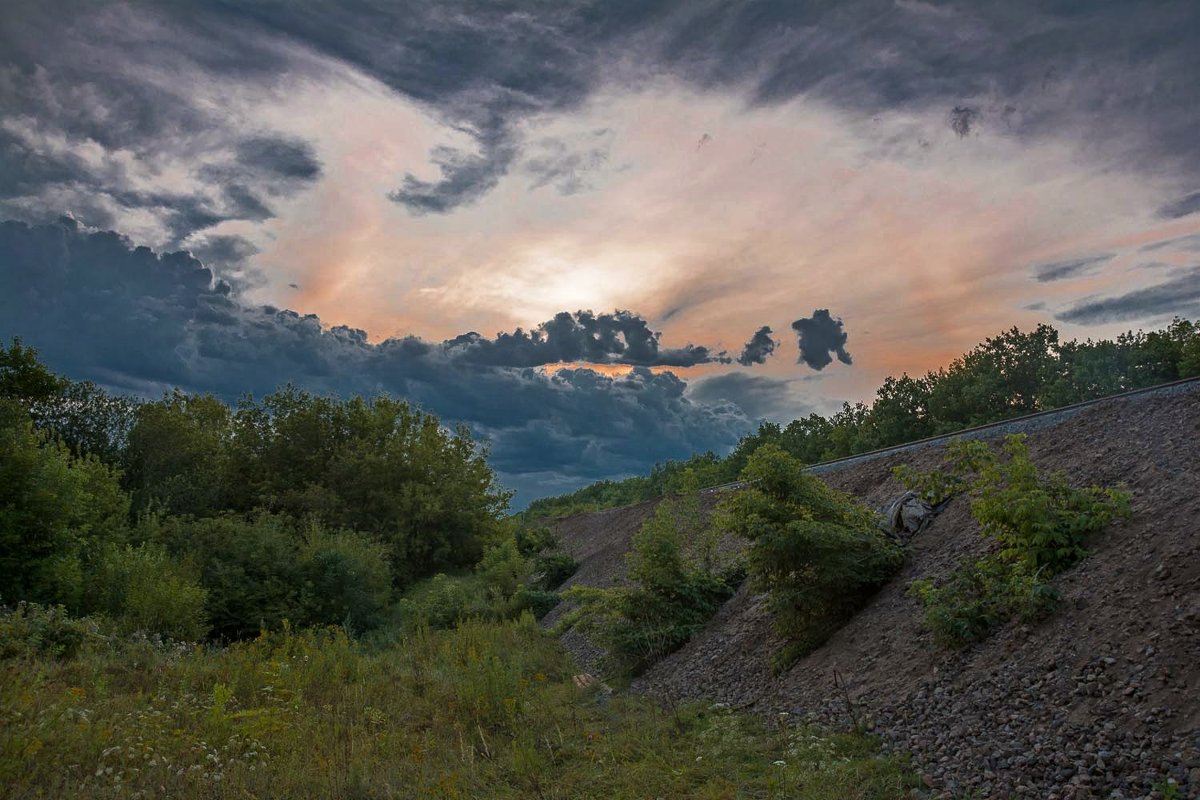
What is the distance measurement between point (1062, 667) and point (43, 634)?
1543cm

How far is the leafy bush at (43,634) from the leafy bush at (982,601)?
1321 cm

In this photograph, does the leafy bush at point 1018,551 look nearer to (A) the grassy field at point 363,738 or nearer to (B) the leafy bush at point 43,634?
(A) the grassy field at point 363,738

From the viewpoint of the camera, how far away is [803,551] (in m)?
10.4

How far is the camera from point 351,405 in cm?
3788

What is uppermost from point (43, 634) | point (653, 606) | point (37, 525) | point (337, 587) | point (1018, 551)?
point (37, 525)

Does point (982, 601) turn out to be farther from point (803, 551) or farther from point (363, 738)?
point (363, 738)

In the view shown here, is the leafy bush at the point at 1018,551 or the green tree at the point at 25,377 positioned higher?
the green tree at the point at 25,377

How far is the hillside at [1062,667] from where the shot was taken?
5727 mm

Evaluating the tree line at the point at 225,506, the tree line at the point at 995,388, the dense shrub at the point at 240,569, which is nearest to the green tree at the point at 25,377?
the tree line at the point at 225,506

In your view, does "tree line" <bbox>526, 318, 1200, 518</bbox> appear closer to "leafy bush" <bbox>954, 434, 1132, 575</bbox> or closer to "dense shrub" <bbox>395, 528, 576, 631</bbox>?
"dense shrub" <bbox>395, 528, 576, 631</bbox>

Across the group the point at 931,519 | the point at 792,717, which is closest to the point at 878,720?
the point at 792,717

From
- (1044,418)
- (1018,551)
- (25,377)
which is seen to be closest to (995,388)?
(1044,418)

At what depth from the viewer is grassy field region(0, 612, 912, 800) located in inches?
290

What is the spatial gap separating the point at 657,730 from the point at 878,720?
115 inches
